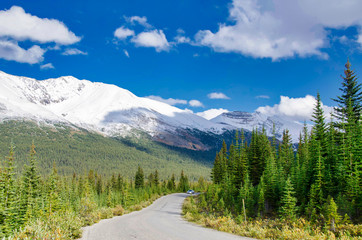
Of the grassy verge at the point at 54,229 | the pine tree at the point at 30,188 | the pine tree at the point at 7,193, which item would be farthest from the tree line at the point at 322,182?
the pine tree at the point at 30,188

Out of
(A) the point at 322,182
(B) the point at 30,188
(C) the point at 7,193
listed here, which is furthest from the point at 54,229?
(B) the point at 30,188

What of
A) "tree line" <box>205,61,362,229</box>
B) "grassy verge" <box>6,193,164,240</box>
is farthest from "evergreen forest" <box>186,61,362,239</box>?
"grassy verge" <box>6,193,164,240</box>

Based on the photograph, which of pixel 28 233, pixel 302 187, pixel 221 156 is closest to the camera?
pixel 28 233

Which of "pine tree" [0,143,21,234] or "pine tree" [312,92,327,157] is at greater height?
"pine tree" [312,92,327,157]

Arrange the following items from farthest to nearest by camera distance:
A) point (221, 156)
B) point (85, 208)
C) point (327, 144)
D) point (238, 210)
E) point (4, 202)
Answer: point (221, 156)
point (238, 210)
point (327, 144)
point (4, 202)
point (85, 208)

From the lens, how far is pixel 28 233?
12.0 m

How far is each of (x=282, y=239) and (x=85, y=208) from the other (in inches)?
662

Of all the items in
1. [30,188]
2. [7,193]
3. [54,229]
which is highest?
[54,229]

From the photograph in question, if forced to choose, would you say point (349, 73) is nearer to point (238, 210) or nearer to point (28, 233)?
point (238, 210)

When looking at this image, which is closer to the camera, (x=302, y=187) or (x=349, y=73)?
(x=302, y=187)

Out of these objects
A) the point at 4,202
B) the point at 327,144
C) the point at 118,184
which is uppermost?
the point at 327,144

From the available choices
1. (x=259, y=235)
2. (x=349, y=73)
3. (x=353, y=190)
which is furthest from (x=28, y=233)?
(x=349, y=73)

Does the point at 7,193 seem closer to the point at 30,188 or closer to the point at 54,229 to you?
the point at 30,188

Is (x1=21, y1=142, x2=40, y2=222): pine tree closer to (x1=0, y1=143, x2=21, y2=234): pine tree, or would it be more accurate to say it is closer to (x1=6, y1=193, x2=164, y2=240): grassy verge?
(x1=0, y1=143, x2=21, y2=234): pine tree
